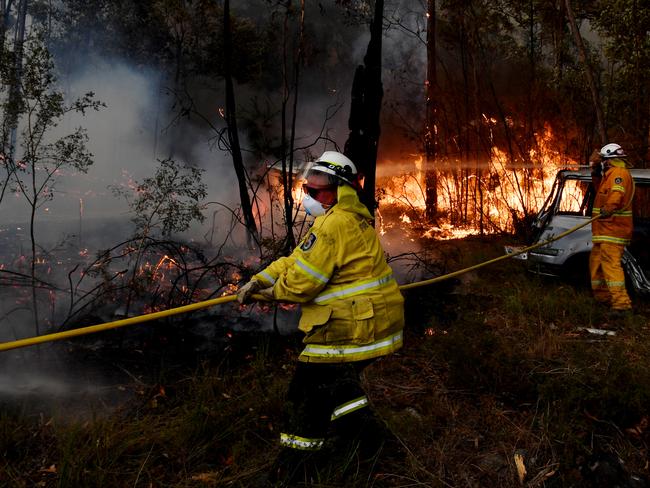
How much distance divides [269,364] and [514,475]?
2437mm

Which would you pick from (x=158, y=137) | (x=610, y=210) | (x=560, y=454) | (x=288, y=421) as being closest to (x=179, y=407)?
(x=288, y=421)

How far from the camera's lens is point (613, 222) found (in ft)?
19.5

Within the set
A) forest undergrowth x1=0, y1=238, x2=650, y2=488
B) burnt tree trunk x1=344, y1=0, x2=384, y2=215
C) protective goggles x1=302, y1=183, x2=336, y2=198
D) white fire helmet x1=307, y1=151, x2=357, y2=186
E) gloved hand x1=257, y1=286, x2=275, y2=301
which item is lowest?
forest undergrowth x1=0, y1=238, x2=650, y2=488

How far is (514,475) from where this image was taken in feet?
9.66

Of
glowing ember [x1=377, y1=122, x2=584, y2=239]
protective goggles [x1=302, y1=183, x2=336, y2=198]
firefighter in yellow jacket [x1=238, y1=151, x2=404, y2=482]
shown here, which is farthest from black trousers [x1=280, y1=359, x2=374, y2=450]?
glowing ember [x1=377, y1=122, x2=584, y2=239]

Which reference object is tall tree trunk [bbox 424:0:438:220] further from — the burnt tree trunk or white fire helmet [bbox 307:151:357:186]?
white fire helmet [bbox 307:151:357:186]

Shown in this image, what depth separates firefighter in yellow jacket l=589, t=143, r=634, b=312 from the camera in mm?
5801

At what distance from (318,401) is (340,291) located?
63 cm

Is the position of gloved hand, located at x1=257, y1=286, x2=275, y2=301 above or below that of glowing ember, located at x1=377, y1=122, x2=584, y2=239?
below

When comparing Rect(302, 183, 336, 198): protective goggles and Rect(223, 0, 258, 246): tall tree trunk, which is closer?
Rect(302, 183, 336, 198): protective goggles

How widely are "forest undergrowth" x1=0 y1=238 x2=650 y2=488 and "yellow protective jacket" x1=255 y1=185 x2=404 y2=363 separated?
0.68m

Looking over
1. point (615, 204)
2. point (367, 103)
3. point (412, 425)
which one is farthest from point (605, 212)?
point (412, 425)

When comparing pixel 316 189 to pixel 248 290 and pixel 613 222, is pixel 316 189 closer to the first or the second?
pixel 248 290

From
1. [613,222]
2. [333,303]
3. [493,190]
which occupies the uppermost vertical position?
[493,190]
